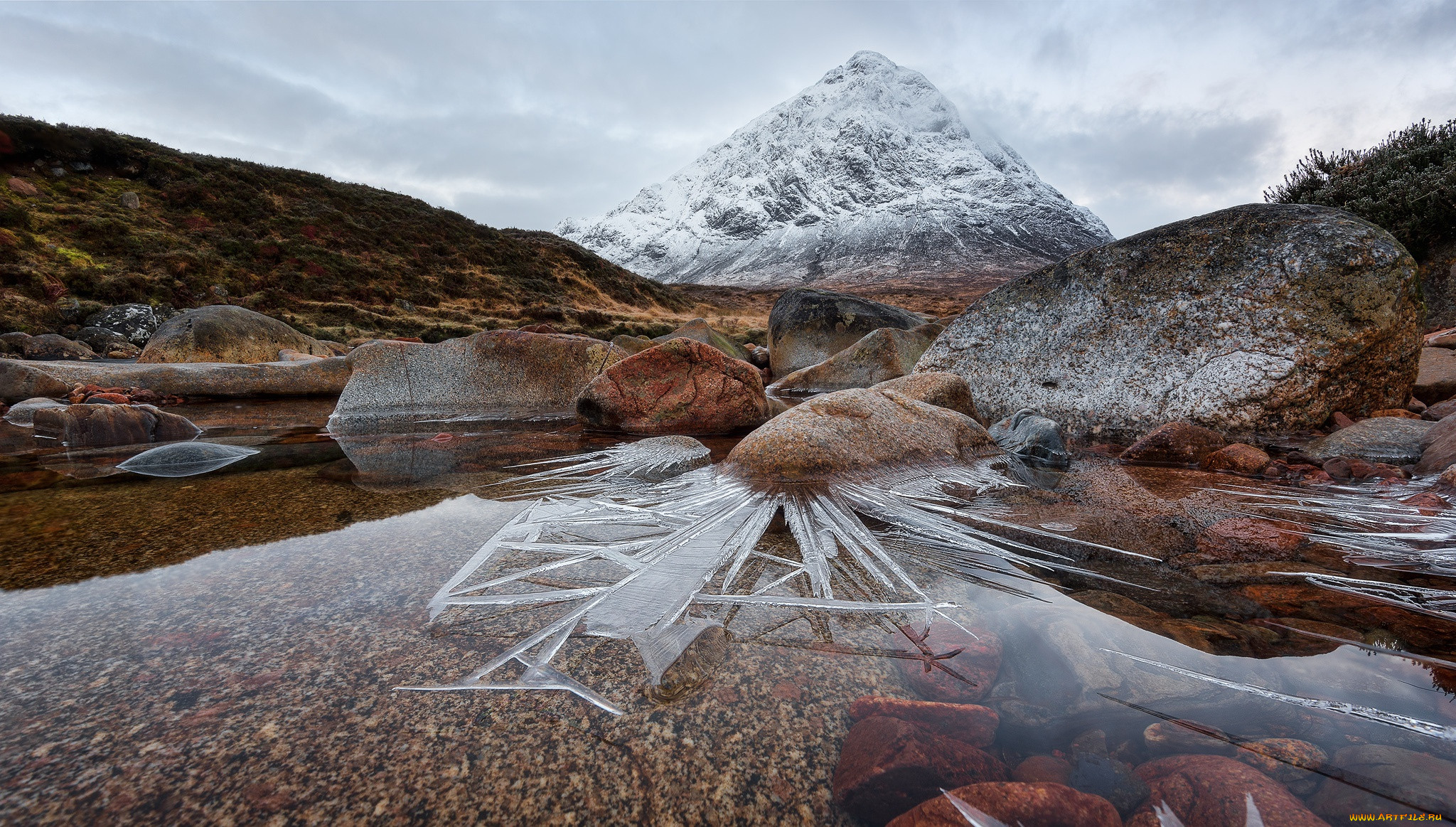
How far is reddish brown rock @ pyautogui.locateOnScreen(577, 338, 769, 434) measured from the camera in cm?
457

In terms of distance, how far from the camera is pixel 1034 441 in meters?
3.31

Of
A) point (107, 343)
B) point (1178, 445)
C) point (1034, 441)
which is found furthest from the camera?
point (107, 343)

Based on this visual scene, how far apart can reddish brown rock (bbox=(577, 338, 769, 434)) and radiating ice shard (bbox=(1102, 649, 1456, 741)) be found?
3788 millimetres

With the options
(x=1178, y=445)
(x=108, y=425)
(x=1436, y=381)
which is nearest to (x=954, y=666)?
(x=1178, y=445)

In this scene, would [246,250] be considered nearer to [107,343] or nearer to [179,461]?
[107,343]

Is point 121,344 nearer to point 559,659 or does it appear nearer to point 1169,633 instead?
point 559,659

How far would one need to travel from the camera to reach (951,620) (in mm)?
1185

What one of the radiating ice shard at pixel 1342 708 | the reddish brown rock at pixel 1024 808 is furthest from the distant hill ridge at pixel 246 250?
the radiating ice shard at pixel 1342 708

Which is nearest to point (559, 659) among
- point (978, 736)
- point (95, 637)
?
point (978, 736)

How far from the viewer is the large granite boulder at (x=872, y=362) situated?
25.5 ft

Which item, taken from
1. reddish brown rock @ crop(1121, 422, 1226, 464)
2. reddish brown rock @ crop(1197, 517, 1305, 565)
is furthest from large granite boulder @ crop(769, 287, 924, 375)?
reddish brown rock @ crop(1197, 517, 1305, 565)

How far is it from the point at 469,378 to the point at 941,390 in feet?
14.5

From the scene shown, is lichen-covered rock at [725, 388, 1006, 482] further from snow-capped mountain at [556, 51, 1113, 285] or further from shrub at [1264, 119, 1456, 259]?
snow-capped mountain at [556, 51, 1113, 285]

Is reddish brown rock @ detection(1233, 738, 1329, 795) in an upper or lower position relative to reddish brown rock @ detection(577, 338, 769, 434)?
lower
